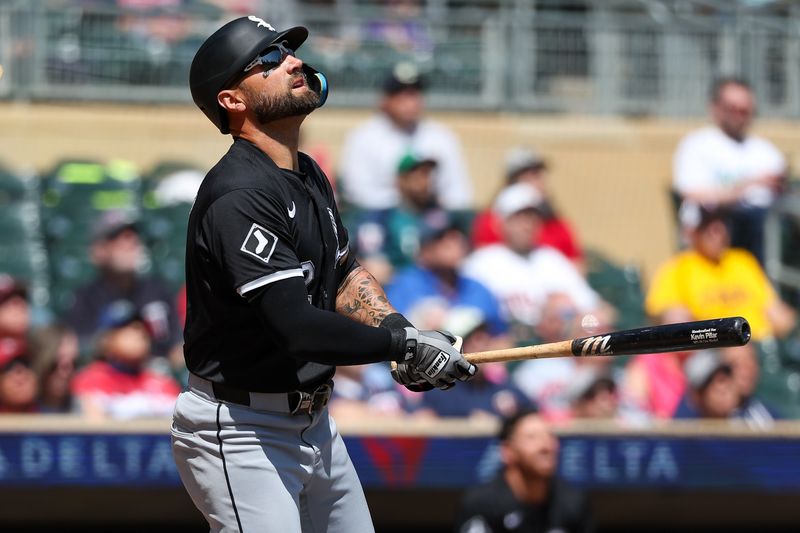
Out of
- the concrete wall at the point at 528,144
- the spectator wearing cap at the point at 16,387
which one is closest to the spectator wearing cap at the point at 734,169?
the concrete wall at the point at 528,144

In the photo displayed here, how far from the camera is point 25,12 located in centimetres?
784

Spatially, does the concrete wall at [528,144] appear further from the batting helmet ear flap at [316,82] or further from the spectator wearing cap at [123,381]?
the batting helmet ear flap at [316,82]

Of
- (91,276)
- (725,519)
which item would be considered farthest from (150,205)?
(725,519)

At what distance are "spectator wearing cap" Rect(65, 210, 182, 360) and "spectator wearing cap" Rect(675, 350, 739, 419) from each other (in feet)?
8.28

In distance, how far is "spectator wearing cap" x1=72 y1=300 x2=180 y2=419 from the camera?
5.84 metres

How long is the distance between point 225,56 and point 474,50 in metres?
5.45

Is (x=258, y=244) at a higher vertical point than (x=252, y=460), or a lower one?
higher

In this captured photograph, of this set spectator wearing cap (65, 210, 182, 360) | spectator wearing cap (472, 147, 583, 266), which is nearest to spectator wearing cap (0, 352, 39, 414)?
spectator wearing cap (65, 210, 182, 360)

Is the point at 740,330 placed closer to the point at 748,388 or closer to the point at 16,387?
the point at 748,388

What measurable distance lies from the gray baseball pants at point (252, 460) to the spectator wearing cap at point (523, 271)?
3661mm

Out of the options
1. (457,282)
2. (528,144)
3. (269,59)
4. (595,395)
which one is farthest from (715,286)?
(269,59)

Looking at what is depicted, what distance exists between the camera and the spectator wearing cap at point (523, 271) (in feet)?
22.2

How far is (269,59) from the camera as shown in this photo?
2.98 meters

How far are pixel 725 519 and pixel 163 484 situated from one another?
118 inches
